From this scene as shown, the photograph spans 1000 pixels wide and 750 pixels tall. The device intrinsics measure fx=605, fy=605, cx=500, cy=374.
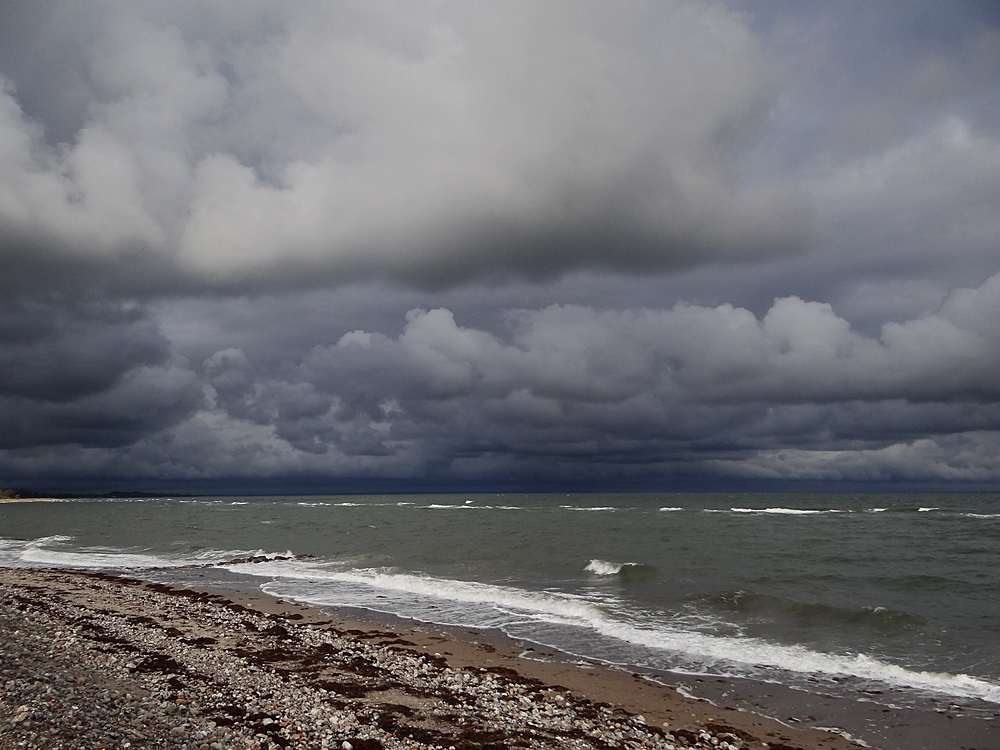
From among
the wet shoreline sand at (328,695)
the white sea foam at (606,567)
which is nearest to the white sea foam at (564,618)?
the wet shoreline sand at (328,695)

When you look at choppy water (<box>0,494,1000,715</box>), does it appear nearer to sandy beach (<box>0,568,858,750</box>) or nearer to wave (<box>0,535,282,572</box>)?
wave (<box>0,535,282,572</box>)

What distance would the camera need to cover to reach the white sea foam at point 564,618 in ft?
53.2

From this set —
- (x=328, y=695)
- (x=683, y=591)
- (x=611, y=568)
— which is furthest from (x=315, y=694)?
(x=611, y=568)

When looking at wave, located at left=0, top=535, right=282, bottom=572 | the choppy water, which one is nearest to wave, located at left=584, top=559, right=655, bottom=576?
the choppy water

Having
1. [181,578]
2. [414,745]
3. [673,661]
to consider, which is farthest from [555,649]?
[181,578]

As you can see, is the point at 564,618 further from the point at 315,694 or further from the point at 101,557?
the point at 101,557

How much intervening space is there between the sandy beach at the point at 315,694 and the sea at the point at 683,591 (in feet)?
7.81

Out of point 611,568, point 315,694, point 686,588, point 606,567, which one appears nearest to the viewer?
point 315,694

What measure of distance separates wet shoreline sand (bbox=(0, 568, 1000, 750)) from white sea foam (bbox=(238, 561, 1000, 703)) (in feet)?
8.52

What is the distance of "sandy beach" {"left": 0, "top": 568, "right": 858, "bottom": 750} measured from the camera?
1037 cm

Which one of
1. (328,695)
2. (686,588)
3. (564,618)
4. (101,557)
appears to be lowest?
(101,557)

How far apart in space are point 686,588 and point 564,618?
819cm

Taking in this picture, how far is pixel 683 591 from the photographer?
89.7ft

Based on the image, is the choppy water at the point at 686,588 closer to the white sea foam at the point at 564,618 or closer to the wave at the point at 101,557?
the white sea foam at the point at 564,618
